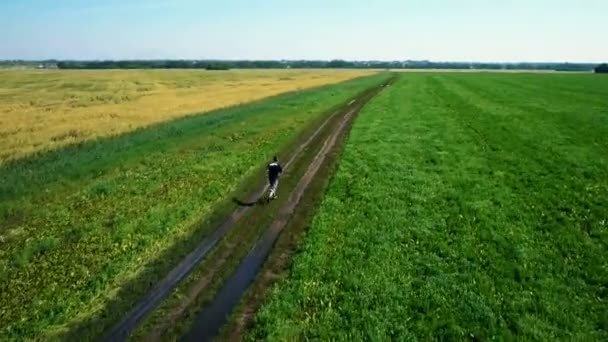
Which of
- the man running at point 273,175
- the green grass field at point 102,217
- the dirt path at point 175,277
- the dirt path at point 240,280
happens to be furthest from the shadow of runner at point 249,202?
the dirt path at point 240,280

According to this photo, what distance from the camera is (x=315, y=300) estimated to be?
42.4 feet

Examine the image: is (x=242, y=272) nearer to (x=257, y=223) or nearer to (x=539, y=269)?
(x=257, y=223)

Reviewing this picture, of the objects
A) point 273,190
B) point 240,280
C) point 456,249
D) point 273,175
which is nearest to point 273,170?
point 273,175

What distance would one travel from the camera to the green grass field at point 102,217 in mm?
13312

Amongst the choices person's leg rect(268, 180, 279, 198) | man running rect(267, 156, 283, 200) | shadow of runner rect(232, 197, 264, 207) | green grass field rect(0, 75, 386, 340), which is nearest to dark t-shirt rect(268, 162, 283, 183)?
man running rect(267, 156, 283, 200)

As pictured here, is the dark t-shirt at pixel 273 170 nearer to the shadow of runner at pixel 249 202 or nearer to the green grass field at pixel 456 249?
the shadow of runner at pixel 249 202

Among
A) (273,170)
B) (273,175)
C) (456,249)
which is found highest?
(273,170)

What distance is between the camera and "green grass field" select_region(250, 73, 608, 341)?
1165 centimetres

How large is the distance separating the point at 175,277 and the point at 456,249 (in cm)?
861

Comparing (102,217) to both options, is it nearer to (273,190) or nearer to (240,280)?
(273,190)

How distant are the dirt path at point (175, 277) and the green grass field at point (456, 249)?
9.85ft

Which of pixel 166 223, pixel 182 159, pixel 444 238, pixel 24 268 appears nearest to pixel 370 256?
pixel 444 238

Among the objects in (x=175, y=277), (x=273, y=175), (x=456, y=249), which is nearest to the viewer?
(x=175, y=277)

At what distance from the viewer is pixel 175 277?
14.6m
